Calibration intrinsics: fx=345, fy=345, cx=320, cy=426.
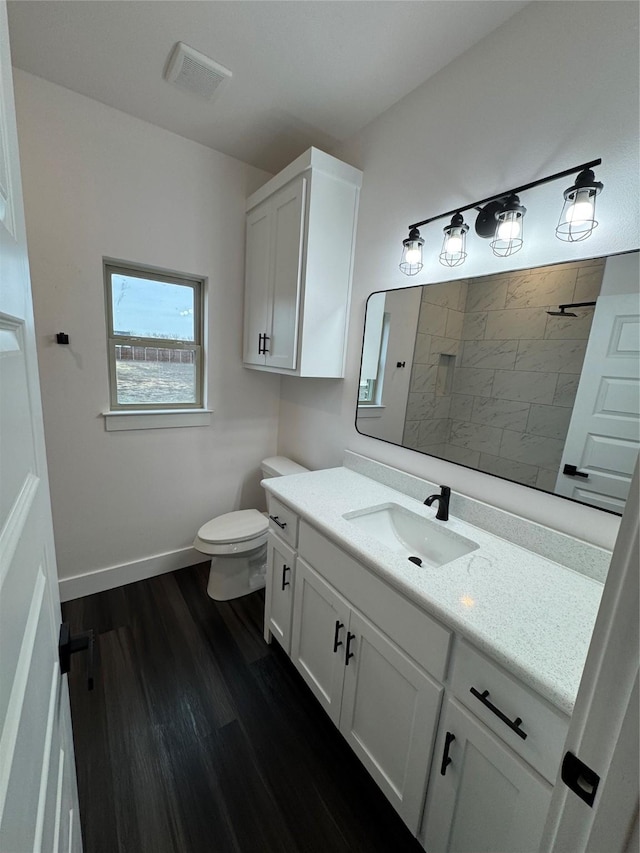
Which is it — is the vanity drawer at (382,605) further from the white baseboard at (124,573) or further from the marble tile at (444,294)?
the white baseboard at (124,573)

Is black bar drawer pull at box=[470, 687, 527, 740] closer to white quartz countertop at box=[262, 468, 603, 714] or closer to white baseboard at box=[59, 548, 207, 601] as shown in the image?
white quartz countertop at box=[262, 468, 603, 714]

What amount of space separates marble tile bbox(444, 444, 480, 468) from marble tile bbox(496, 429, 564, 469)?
0.10 m

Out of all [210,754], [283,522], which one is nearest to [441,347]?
[283,522]

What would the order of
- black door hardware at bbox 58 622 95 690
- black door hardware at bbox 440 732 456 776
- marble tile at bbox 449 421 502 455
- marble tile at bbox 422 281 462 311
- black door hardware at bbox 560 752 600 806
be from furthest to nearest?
marble tile at bbox 422 281 462 311
marble tile at bbox 449 421 502 455
black door hardware at bbox 440 732 456 776
black door hardware at bbox 58 622 95 690
black door hardware at bbox 560 752 600 806

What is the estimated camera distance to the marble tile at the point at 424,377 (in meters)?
1.56

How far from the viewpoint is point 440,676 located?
0.92 metres

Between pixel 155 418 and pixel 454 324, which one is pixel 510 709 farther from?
pixel 155 418

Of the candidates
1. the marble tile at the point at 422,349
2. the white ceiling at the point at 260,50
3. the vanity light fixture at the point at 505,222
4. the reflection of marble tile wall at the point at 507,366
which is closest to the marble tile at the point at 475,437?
the reflection of marble tile wall at the point at 507,366

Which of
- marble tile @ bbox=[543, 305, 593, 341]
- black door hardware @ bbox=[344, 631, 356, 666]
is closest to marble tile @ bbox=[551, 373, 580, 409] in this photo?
marble tile @ bbox=[543, 305, 593, 341]

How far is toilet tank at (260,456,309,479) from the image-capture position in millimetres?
2336

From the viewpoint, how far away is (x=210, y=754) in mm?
1319

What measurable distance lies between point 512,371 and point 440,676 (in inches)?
40.2

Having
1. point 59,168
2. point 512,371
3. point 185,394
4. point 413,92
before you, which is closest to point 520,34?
point 413,92

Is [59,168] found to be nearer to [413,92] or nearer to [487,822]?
[413,92]
